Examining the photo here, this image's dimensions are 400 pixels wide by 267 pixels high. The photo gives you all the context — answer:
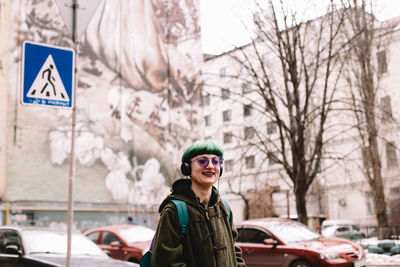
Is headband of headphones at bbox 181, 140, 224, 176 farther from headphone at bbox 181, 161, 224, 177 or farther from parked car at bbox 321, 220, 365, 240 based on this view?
parked car at bbox 321, 220, 365, 240

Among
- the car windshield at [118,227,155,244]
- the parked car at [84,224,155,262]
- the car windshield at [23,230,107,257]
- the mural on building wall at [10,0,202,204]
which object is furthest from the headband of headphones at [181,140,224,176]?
the mural on building wall at [10,0,202,204]

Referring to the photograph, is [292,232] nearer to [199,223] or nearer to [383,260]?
[383,260]

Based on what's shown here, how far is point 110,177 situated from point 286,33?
80.1 feet

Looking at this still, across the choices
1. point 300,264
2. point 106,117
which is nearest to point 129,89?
point 106,117

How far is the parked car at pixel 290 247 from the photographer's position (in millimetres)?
11250

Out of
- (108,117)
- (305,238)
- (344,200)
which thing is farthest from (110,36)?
(305,238)

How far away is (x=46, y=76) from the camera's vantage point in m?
6.49

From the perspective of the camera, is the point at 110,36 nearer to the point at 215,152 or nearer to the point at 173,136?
the point at 173,136

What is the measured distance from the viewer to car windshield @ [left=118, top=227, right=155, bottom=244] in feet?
44.5

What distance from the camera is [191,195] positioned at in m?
3.24

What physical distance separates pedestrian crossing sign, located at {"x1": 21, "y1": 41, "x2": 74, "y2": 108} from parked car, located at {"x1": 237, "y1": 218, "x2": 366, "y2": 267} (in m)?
6.95

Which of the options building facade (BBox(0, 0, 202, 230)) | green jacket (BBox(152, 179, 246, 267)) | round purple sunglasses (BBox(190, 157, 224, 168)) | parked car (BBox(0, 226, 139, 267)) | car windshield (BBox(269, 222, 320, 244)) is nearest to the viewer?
green jacket (BBox(152, 179, 246, 267))

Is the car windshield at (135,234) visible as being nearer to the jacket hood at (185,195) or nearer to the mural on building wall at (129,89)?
the jacket hood at (185,195)

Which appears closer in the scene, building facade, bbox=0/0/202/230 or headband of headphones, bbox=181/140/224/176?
headband of headphones, bbox=181/140/224/176
